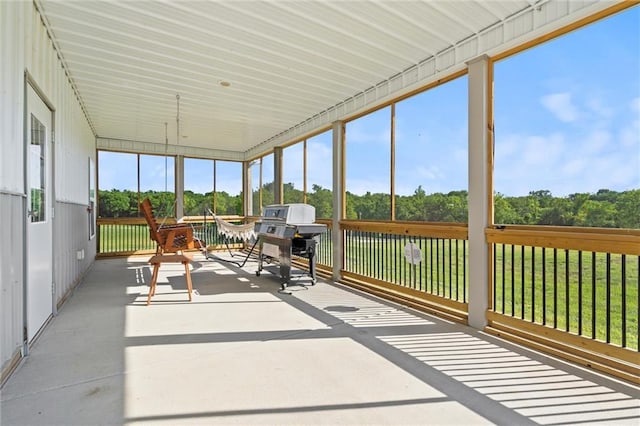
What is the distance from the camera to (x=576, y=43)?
285 cm

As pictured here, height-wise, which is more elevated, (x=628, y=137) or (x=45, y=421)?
(x=628, y=137)

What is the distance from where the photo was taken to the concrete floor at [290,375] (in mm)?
1935

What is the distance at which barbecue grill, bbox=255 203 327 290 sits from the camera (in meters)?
5.19

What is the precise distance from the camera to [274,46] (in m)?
3.70

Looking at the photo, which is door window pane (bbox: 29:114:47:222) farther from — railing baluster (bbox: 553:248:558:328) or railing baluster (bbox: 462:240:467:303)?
railing baluster (bbox: 553:248:558:328)

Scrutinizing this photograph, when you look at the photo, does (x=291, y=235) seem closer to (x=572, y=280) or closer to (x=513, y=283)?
(x=513, y=283)

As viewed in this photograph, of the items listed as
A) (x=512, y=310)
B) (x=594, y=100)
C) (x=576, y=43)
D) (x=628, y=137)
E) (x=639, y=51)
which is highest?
(x=576, y=43)

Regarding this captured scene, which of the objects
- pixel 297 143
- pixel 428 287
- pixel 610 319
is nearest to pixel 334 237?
pixel 428 287

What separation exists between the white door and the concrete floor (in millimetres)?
284

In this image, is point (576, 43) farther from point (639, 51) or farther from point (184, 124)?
point (184, 124)

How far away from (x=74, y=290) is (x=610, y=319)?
6.09m

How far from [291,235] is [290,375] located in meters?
2.83

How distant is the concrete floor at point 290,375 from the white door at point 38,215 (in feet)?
0.93

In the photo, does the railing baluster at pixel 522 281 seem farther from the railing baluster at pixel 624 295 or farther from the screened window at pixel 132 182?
the screened window at pixel 132 182
